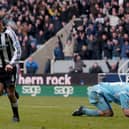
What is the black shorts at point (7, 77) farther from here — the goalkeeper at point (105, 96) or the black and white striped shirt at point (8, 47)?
the goalkeeper at point (105, 96)

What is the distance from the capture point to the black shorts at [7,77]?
545 inches

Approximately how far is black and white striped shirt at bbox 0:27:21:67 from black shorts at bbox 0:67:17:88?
7.0 inches

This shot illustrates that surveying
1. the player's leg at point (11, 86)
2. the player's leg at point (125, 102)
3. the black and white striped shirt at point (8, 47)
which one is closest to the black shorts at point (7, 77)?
the player's leg at point (11, 86)

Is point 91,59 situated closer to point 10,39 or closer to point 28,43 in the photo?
point 28,43

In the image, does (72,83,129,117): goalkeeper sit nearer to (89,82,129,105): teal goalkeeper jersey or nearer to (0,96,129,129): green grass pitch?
(89,82,129,105): teal goalkeeper jersey

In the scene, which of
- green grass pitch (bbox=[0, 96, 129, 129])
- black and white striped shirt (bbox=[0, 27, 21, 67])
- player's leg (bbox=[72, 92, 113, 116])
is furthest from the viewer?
player's leg (bbox=[72, 92, 113, 116])

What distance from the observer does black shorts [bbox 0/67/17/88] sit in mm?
13844

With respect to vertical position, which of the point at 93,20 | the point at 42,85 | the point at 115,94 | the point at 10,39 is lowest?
the point at 42,85

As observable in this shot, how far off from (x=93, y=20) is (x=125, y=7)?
67.7 inches

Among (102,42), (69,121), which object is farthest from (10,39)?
(102,42)

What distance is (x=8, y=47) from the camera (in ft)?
45.9

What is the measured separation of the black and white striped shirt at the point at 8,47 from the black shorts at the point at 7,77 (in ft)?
0.59

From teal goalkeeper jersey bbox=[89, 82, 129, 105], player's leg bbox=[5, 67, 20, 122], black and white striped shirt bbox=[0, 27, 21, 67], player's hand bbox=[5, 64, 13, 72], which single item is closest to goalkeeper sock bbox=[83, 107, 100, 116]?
teal goalkeeper jersey bbox=[89, 82, 129, 105]

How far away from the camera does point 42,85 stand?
1167 inches
